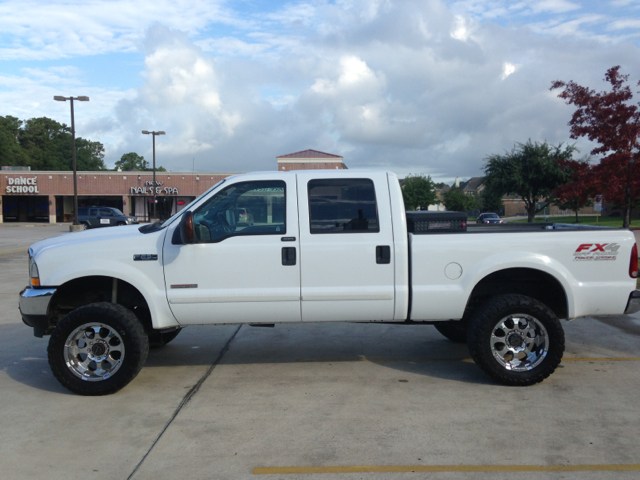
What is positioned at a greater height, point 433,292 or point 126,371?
point 433,292

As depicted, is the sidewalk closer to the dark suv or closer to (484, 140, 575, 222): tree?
the dark suv

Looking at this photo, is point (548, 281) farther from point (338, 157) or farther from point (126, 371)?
point (338, 157)

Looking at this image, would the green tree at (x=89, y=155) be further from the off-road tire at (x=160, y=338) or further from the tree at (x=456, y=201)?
the off-road tire at (x=160, y=338)

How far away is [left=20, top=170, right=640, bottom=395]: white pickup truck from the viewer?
5145 mm

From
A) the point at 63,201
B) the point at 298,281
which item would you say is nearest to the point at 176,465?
the point at 298,281

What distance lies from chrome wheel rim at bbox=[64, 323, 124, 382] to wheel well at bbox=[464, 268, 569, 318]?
11.6 ft

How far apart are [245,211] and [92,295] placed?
180cm

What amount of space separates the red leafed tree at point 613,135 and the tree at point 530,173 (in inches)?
648

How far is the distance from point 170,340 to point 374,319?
9.64 feet

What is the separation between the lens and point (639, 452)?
387 centimetres

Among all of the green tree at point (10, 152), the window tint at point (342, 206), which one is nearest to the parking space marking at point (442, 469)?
the window tint at point (342, 206)

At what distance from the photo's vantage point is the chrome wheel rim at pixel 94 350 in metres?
5.17

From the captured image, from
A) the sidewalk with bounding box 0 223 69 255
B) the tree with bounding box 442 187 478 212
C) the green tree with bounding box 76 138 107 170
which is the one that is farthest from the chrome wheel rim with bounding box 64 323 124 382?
the green tree with bounding box 76 138 107 170

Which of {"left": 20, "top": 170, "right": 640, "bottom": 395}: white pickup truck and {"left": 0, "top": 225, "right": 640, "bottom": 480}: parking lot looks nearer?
{"left": 0, "top": 225, "right": 640, "bottom": 480}: parking lot
